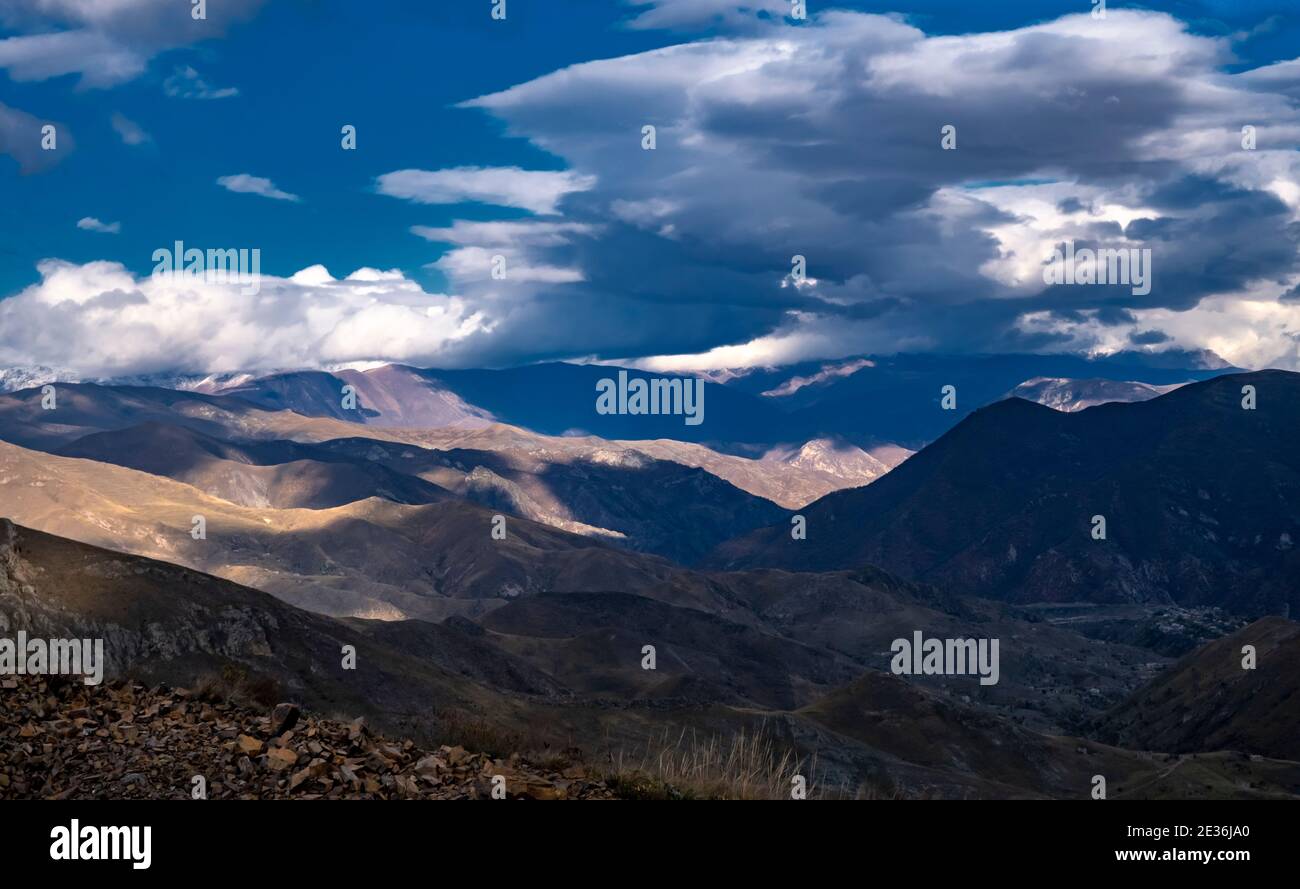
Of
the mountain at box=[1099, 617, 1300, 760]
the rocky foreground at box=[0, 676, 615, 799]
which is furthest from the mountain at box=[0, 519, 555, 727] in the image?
the mountain at box=[1099, 617, 1300, 760]

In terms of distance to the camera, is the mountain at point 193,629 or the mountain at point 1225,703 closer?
the mountain at point 193,629

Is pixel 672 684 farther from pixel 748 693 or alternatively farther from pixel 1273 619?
pixel 1273 619

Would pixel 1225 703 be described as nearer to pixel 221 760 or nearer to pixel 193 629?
pixel 193 629

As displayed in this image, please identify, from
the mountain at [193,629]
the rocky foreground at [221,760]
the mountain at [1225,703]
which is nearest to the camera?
the rocky foreground at [221,760]

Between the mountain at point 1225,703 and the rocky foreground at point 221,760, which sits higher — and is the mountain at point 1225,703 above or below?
below

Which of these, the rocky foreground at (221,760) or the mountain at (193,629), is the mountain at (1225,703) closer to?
the mountain at (193,629)

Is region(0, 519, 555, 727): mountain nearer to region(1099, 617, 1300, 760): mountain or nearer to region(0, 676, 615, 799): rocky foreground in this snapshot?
region(0, 676, 615, 799): rocky foreground

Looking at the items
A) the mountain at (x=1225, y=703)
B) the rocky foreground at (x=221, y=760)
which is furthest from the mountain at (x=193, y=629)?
the mountain at (x=1225, y=703)
